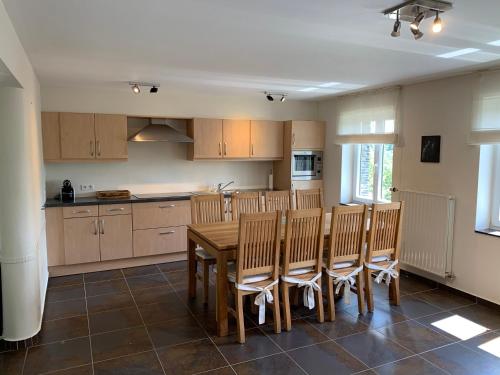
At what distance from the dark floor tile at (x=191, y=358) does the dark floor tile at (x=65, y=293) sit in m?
1.57

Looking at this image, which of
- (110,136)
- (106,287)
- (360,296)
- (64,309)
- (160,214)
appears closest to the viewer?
(360,296)

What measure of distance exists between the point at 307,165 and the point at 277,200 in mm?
1552

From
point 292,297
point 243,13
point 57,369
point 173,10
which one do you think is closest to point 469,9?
point 243,13

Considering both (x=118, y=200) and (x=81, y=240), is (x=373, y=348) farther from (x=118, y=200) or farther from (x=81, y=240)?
(x=81, y=240)

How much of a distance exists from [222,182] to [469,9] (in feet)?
13.7

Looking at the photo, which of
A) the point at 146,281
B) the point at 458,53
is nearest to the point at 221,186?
the point at 146,281

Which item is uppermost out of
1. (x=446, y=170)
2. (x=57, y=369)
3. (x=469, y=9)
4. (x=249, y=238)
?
(x=469, y=9)

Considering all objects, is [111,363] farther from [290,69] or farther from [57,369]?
[290,69]

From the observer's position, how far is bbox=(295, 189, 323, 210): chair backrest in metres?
4.52

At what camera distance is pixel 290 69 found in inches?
145

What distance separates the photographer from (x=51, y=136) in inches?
180

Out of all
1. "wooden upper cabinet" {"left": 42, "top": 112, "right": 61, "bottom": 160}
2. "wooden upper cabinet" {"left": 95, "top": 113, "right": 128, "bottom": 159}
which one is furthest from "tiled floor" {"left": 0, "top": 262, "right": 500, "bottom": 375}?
"wooden upper cabinet" {"left": 95, "top": 113, "right": 128, "bottom": 159}

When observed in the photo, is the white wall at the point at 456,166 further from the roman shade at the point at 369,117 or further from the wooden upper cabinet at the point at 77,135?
the wooden upper cabinet at the point at 77,135

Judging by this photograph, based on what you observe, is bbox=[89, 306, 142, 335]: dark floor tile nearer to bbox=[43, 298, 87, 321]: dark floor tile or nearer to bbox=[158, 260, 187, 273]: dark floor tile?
bbox=[43, 298, 87, 321]: dark floor tile
